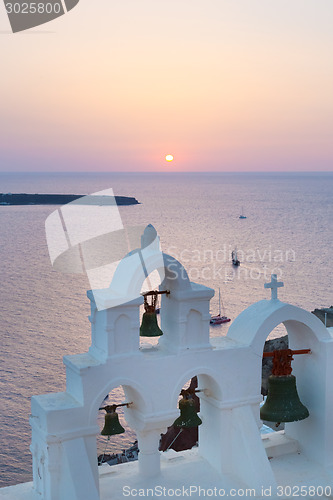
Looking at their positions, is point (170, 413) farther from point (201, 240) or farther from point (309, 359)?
point (201, 240)

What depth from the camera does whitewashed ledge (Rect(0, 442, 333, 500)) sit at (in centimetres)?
1028

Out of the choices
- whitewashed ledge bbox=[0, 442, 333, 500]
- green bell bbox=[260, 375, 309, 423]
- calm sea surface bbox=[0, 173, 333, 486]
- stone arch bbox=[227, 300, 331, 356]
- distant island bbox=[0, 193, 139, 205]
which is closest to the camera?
whitewashed ledge bbox=[0, 442, 333, 500]

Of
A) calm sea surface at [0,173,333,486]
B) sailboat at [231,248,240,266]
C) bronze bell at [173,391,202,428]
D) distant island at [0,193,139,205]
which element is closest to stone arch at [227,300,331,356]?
bronze bell at [173,391,202,428]

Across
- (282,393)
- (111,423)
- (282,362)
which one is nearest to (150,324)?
(111,423)

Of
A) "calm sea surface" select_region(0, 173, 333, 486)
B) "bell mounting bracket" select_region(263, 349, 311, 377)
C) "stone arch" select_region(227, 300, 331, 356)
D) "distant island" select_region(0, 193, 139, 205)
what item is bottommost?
"calm sea surface" select_region(0, 173, 333, 486)

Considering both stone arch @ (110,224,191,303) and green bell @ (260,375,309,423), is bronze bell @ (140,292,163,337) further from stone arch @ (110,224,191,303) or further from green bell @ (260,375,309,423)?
green bell @ (260,375,309,423)

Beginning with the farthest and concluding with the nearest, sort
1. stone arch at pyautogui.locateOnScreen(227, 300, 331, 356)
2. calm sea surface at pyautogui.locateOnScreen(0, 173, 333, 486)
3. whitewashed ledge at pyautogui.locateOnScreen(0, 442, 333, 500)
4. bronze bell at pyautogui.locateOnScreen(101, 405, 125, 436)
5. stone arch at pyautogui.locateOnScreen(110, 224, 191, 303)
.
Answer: calm sea surface at pyautogui.locateOnScreen(0, 173, 333, 486), stone arch at pyautogui.locateOnScreen(227, 300, 331, 356), bronze bell at pyautogui.locateOnScreen(101, 405, 125, 436), whitewashed ledge at pyautogui.locateOnScreen(0, 442, 333, 500), stone arch at pyautogui.locateOnScreen(110, 224, 191, 303)

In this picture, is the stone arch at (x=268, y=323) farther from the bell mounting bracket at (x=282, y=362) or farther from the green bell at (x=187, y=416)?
the green bell at (x=187, y=416)

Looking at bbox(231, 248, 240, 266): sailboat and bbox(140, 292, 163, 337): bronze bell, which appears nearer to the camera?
bbox(140, 292, 163, 337): bronze bell

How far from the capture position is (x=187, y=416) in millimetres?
10844

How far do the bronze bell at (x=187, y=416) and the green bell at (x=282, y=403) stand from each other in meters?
1.16

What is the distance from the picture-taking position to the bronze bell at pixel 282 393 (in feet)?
36.1

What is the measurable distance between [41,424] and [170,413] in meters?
2.04

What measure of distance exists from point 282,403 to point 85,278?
202 feet
